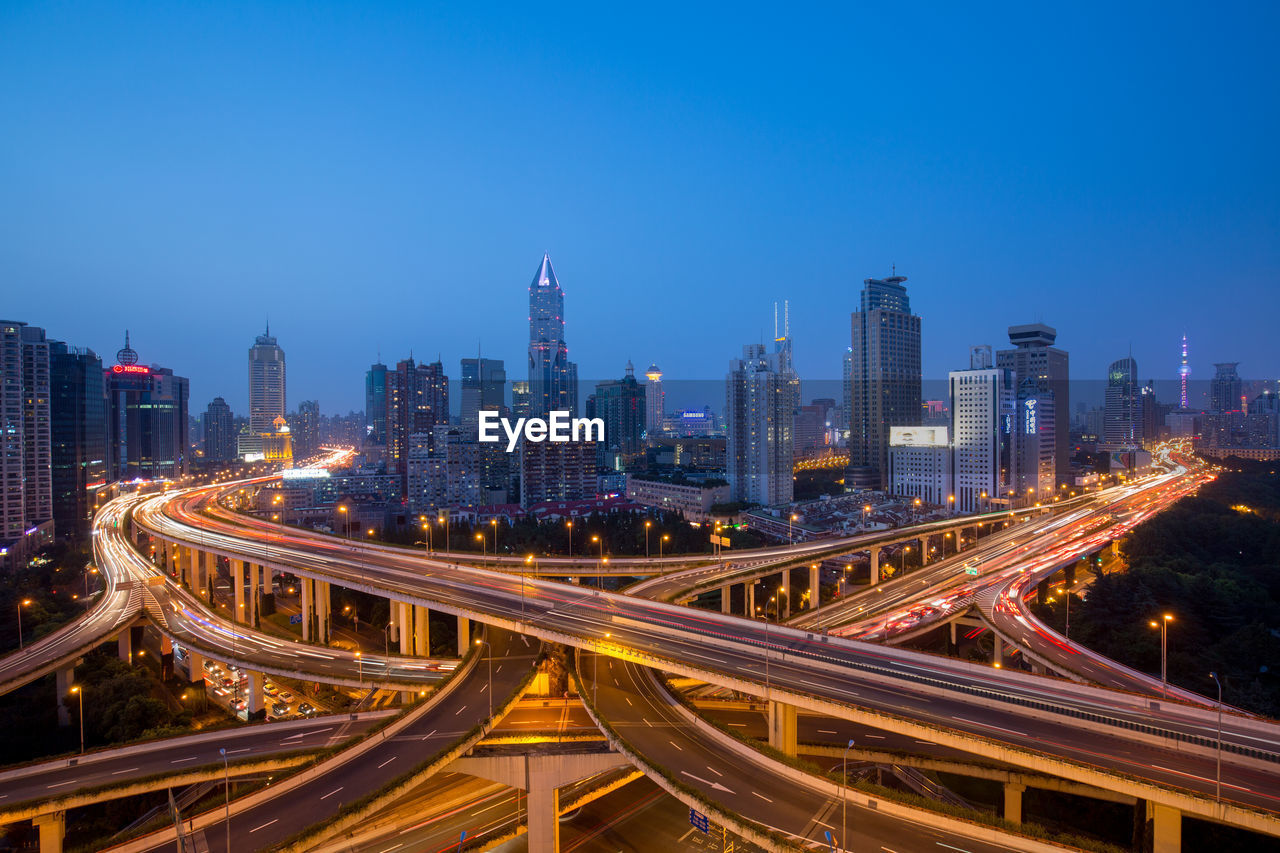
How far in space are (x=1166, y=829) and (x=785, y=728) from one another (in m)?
8.98

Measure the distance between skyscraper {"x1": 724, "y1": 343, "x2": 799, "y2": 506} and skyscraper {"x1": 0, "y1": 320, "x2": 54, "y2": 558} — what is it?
78149mm

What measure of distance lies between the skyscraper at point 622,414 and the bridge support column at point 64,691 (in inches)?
4657

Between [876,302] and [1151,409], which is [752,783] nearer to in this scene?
[876,302]

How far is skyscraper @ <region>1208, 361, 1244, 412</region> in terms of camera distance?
144875 mm

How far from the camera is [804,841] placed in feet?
47.5

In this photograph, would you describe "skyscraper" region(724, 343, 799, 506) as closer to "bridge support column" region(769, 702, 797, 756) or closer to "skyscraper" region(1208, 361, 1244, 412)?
"bridge support column" region(769, 702, 797, 756)

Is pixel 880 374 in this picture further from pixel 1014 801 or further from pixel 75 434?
pixel 75 434

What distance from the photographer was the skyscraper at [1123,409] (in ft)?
493

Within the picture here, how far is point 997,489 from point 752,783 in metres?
83.5

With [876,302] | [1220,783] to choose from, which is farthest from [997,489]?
[1220,783]

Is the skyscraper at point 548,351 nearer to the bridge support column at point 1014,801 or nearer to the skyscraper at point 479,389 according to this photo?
the skyscraper at point 479,389

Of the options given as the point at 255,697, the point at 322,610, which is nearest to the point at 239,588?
the point at 322,610

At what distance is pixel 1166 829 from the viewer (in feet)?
47.1

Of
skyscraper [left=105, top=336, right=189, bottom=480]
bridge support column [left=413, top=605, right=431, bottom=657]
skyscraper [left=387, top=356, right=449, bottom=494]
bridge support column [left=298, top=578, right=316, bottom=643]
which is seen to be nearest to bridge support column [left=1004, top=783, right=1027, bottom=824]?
bridge support column [left=413, top=605, right=431, bottom=657]
